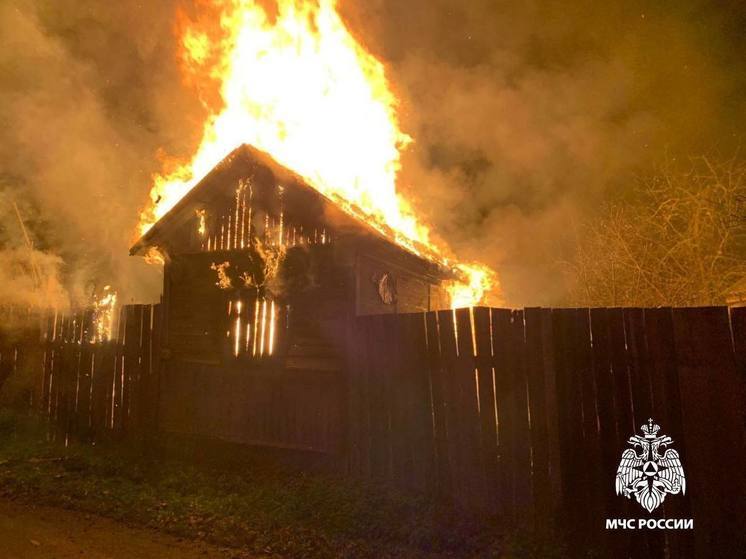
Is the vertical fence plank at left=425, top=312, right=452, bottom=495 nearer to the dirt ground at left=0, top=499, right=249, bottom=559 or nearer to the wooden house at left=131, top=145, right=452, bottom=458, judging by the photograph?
the wooden house at left=131, top=145, right=452, bottom=458

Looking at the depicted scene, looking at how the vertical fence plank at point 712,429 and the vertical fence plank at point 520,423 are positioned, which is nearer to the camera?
the vertical fence plank at point 712,429

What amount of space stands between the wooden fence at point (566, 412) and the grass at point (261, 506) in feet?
1.50

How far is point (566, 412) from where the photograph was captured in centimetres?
509

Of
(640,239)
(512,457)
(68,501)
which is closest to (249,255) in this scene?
(68,501)

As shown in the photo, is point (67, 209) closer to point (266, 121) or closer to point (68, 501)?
point (266, 121)

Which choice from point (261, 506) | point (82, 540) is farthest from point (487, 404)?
point (82, 540)

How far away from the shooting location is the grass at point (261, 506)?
16.3ft

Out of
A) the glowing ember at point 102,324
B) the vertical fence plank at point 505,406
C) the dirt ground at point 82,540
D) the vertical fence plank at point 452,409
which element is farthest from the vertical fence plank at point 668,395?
the glowing ember at point 102,324

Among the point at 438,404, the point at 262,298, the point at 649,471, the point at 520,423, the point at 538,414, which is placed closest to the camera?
the point at 649,471

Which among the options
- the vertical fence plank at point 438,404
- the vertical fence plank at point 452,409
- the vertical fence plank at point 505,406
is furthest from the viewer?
the vertical fence plank at point 438,404

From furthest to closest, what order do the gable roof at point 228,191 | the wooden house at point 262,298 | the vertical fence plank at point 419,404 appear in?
the gable roof at point 228,191 → the wooden house at point 262,298 → the vertical fence plank at point 419,404

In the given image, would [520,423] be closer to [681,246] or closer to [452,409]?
[452,409]

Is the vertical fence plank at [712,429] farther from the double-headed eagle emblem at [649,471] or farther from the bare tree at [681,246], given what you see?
the bare tree at [681,246]

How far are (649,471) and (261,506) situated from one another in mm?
4594
